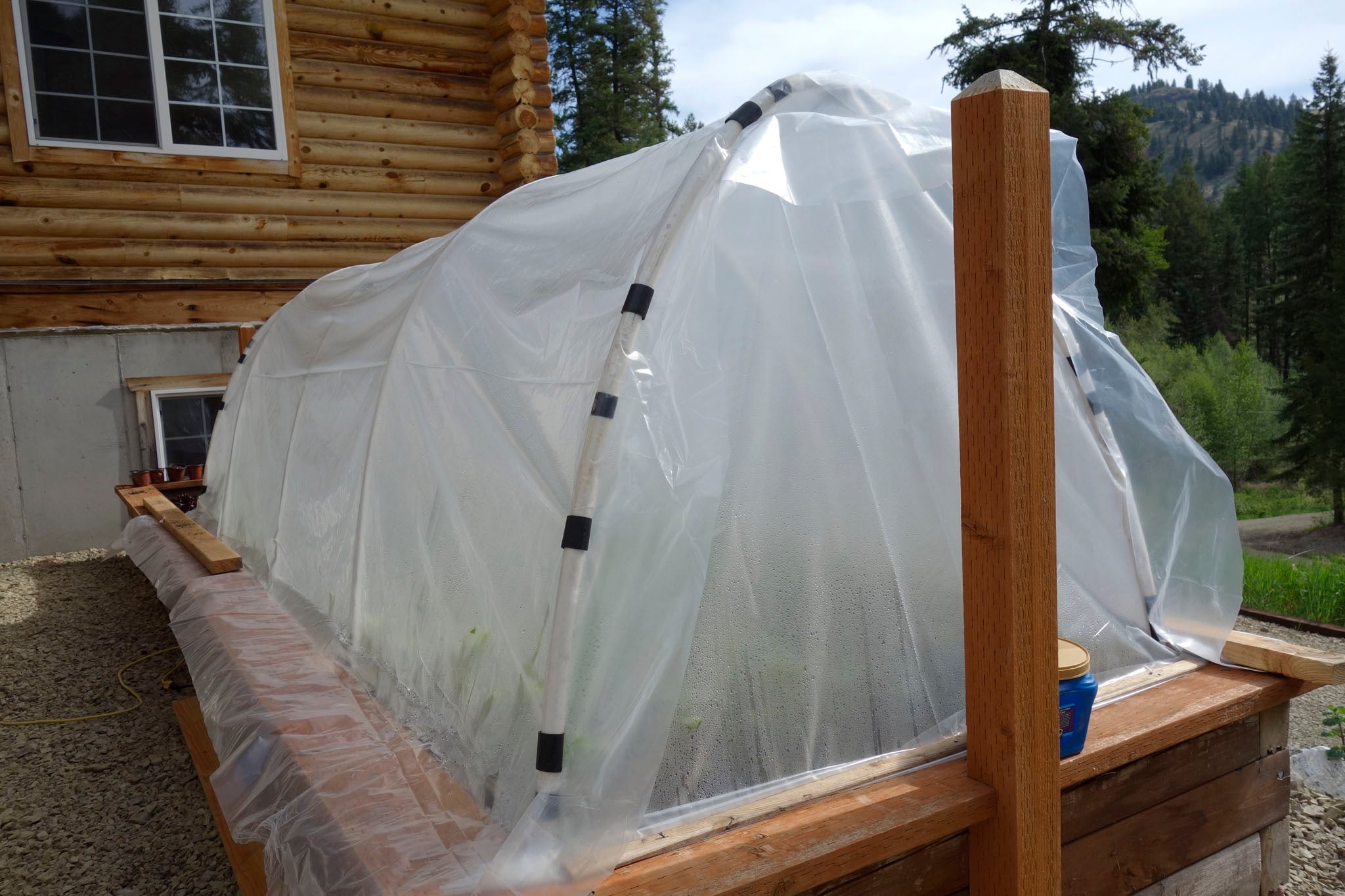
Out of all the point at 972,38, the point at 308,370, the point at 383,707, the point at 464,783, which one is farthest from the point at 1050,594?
the point at 972,38

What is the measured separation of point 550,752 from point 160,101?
6.68 metres

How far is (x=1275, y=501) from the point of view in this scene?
73.8ft

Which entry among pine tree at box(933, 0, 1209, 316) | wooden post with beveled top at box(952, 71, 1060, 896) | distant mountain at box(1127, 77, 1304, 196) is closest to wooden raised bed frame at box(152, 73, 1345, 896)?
wooden post with beveled top at box(952, 71, 1060, 896)

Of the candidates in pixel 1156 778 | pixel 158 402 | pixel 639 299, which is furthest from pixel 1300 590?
pixel 158 402

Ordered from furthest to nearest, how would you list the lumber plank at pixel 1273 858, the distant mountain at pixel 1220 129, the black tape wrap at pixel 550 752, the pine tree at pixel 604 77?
the distant mountain at pixel 1220 129, the pine tree at pixel 604 77, the lumber plank at pixel 1273 858, the black tape wrap at pixel 550 752

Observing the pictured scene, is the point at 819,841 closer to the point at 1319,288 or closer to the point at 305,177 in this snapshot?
the point at 305,177

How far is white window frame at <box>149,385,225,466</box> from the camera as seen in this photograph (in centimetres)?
674

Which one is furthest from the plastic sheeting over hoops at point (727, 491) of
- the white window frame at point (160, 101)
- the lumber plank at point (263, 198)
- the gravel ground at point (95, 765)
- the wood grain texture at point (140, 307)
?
the white window frame at point (160, 101)

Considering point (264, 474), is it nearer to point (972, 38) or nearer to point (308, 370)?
point (308, 370)

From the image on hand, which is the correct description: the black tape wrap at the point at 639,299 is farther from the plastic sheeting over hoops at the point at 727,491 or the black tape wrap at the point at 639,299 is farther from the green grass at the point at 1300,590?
the green grass at the point at 1300,590

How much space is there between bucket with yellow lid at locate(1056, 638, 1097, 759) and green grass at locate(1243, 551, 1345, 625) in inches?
198

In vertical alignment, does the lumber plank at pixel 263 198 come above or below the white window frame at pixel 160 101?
below

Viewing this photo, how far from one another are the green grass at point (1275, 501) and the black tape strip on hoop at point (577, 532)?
22.6 m

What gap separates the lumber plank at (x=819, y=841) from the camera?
5.42 ft
